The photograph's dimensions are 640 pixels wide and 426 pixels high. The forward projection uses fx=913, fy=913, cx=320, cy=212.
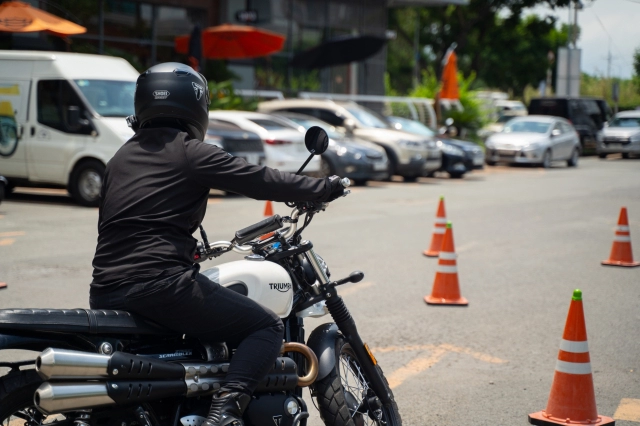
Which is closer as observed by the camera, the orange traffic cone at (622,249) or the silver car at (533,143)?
the orange traffic cone at (622,249)

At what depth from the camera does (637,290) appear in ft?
30.5

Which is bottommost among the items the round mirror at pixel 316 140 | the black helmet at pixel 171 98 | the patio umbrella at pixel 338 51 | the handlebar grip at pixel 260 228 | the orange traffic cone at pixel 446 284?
the orange traffic cone at pixel 446 284

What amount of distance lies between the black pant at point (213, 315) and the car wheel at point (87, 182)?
1128 cm

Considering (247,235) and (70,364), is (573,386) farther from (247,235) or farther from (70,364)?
(70,364)

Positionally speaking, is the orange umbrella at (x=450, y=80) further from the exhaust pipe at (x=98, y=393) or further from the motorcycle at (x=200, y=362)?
the exhaust pipe at (x=98, y=393)

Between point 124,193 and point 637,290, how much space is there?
7.01m

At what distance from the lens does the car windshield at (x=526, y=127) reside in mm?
29078

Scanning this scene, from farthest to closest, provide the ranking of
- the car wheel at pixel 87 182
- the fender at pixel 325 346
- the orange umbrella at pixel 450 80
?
the orange umbrella at pixel 450 80, the car wheel at pixel 87 182, the fender at pixel 325 346

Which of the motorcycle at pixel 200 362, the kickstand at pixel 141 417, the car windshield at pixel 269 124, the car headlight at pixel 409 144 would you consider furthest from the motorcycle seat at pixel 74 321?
the car headlight at pixel 409 144

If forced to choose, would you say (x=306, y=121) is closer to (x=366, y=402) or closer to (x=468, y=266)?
(x=468, y=266)

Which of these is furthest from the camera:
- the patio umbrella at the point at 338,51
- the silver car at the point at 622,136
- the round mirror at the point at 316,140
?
the silver car at the point at 622,136

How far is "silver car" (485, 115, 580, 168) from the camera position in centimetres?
2795

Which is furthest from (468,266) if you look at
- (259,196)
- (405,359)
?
(259,196)

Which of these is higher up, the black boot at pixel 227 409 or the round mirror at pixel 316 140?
the round mirror at pixel 316 140
